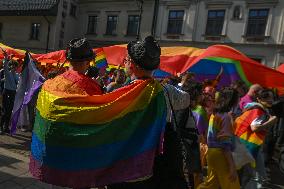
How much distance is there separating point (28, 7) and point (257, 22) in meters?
17.6

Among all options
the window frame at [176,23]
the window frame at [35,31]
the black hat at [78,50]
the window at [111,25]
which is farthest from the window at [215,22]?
the black hat at [78,50]

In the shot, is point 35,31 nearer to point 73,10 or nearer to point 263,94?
point 73,10

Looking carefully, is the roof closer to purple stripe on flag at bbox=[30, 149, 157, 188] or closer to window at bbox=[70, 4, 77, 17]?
window at bbox=[70, 4, 77, 17]

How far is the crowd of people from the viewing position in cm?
268

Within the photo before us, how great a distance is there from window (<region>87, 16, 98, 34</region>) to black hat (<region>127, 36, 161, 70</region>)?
29020 millimetres

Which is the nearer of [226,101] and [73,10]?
[226,101]

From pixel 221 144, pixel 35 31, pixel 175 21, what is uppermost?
pixel 175 21

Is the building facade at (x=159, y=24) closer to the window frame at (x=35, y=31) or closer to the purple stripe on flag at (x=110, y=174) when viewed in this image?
the window frame at (x=35, y=31)

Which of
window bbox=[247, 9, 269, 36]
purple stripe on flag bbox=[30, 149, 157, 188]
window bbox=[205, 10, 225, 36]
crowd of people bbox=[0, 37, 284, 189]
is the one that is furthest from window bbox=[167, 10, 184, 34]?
purple stripe on flag bbox=[30, 149, 157, 188]

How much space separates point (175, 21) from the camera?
26.9 meters

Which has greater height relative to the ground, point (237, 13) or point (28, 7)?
point (237, 13)

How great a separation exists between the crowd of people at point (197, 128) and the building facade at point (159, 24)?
13.2 meters

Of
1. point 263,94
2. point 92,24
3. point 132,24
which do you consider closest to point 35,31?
point 92,24

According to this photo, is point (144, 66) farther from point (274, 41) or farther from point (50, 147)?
point (274, 41)
